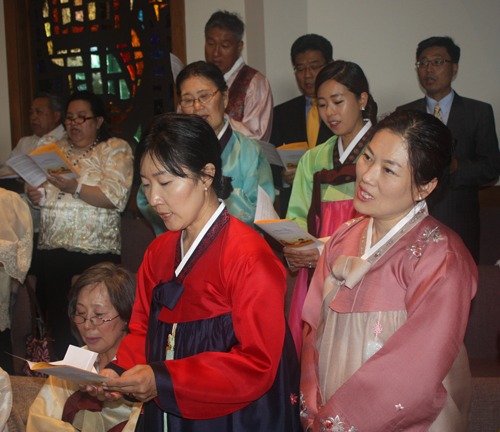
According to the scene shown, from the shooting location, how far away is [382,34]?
13.7ft

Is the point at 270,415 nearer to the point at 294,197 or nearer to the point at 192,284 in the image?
the point at 192,284

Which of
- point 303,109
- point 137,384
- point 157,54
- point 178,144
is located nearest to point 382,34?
point 303,109

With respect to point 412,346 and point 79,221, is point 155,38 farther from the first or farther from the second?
point 412,346

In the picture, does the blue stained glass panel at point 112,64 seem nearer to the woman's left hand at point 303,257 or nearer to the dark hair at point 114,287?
the dark hair at point 114,287

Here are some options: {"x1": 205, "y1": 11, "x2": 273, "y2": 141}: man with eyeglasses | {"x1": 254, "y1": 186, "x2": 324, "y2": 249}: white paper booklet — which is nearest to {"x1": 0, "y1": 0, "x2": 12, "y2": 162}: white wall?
{"x1": 205, "y1": 11, "x2": 273, "y2": 141}: man with eyeglasses

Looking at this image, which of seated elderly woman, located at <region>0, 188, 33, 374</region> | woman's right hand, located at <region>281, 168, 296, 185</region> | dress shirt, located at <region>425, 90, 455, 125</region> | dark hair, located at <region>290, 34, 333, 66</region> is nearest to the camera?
seated elderly woman, located at <region>0, 188, 33, 374</region>

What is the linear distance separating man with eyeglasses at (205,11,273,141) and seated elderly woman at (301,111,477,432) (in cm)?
178

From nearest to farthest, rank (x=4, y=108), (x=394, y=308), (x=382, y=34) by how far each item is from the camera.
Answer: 1. (x=394, y=308)
2. (x=382, y=34)
3. (x=4, y=108)

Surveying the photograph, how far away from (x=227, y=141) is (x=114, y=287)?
2.95 feet

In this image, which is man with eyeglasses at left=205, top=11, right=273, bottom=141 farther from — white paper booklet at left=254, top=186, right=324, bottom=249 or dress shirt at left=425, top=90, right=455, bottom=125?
white paper booklet at left=254, top=186, right=324, bottom=249

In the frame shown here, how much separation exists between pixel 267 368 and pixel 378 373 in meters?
0.28

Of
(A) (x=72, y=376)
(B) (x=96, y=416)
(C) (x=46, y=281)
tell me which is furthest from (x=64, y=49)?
(A) (x=72, y=376)

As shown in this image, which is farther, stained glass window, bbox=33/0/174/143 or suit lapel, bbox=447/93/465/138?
stained glass window, bbox=33/0/174/143

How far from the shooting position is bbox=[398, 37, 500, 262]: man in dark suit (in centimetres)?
289
